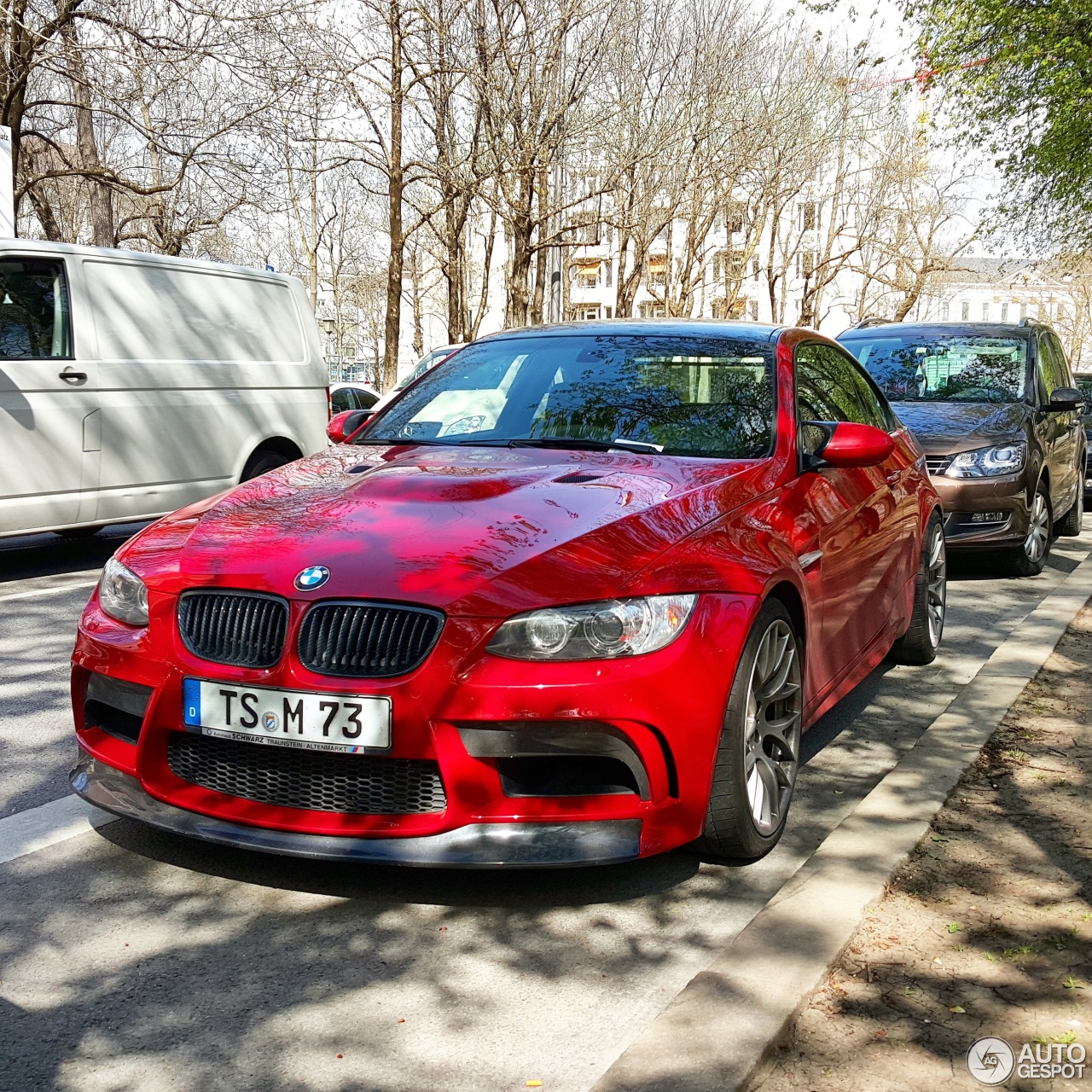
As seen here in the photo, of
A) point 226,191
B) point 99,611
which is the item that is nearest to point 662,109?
point 226,191

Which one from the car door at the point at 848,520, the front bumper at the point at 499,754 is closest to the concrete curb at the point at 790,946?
the front bumper at the point at 499,754

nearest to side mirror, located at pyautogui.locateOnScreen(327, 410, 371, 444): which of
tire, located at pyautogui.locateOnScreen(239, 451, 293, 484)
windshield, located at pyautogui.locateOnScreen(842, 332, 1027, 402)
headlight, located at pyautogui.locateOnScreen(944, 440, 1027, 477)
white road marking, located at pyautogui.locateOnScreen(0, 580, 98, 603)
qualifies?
white road marking, located at pyautogui.locateOnScreen(0, 580, 98, 603)

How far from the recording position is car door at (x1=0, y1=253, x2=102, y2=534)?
8.11m

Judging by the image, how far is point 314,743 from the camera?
3.16 metres

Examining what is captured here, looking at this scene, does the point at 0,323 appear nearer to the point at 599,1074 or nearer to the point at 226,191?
the point at 599,1074

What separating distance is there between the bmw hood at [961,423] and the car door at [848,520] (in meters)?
3.49

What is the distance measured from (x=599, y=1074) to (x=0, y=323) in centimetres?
702

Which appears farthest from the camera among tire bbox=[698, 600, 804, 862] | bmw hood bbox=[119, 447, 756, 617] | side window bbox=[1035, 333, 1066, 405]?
side window bbox=[1035, 333, 1066, 405]

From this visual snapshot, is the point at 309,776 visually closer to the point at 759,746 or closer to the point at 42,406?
the point at 759,746

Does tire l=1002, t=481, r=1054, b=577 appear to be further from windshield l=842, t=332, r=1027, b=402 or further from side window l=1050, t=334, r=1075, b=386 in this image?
side window l=1050, t=334, r=1075, b=386

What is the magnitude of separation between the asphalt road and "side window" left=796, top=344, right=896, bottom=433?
149 centimetres

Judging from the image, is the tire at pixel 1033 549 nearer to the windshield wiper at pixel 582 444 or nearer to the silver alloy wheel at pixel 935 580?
the silver alloy wheel at pixel 935 580

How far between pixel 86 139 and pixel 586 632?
23775mm

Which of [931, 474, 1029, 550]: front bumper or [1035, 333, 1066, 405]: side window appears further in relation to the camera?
[1035, 333, 1066, 405]: side window
